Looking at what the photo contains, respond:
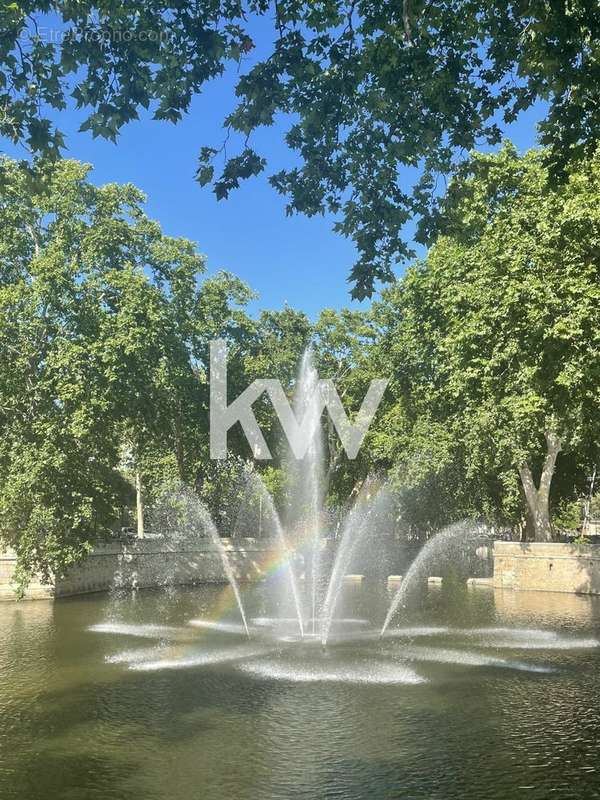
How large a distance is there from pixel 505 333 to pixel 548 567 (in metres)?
10.7

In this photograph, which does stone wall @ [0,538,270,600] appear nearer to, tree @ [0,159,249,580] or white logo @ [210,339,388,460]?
tree @ [0,159,249,580]

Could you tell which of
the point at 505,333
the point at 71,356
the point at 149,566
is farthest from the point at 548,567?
the point at 71,356

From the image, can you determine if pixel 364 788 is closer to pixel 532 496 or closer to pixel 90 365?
pixel 90 365

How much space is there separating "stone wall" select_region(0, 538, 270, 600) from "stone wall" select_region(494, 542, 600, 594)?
40.1 feet

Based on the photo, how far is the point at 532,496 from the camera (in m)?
31.7

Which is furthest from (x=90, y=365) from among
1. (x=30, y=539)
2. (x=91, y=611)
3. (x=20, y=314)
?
(x=91, y=611)

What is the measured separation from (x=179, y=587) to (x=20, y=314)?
1351 cm

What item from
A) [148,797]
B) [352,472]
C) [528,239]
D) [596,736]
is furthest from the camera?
[352,472]

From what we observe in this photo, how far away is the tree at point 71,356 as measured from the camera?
25.7 m

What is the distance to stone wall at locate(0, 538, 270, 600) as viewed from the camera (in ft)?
87.7

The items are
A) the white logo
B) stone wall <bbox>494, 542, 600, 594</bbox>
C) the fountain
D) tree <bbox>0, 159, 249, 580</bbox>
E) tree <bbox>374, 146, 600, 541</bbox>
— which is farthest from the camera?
the white logo

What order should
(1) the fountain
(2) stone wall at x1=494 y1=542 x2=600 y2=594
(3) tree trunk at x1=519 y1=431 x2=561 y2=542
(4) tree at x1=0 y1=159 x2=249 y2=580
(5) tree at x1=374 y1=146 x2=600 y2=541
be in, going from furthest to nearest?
(3) tree trunk at x1=519 y1=431 x2=561 y2=542 → (2) stone wall at x1=494 y1=542 x2=600 y2=594 → (4) tree at x1=0 y1=159 x2=249 y2=580 → (5) tree at x1=374 y1=146 x2=600 y2=541 → (1) the fountain

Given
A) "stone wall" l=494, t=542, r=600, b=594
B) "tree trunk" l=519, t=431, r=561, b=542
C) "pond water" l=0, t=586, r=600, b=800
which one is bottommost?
"pond water" l=0, t=586, r=600, b=800

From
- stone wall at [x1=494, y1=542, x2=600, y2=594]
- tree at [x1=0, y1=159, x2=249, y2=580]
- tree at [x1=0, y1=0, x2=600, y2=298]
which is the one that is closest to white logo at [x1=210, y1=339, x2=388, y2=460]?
tree at [x1=0, y1=159, x2=249, y2=580]
